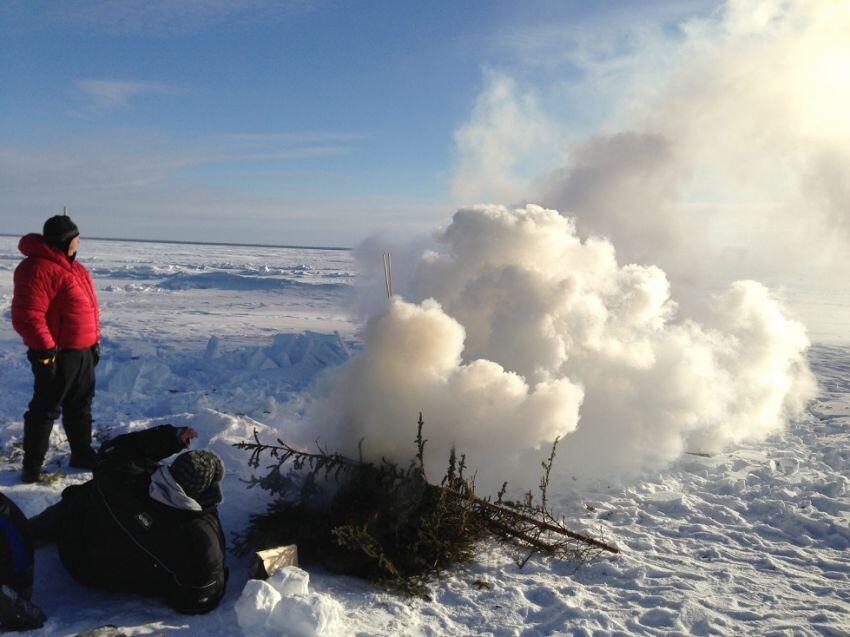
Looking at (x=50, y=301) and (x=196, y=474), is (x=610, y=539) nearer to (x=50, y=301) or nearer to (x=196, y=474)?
(x=196, y=474)

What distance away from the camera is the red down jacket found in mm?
4613

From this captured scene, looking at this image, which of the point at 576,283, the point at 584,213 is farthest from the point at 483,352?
the point at 584,213

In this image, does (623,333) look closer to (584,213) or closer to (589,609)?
(589,609)

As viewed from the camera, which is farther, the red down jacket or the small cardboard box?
the red down jacket

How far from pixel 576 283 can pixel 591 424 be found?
1.74 meters

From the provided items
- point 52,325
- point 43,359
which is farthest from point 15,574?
point 52,325

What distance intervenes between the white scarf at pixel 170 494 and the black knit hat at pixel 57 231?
7.86 feet

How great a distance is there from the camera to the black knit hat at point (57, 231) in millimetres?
4781

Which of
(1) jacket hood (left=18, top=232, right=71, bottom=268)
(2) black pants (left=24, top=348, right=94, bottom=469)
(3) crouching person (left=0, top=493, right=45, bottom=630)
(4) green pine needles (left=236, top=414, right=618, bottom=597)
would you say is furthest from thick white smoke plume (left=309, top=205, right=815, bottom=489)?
(1) jacket hood (left=18, top=232, right=71, bottom=268)

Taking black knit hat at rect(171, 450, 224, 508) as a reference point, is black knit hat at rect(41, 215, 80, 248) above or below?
above

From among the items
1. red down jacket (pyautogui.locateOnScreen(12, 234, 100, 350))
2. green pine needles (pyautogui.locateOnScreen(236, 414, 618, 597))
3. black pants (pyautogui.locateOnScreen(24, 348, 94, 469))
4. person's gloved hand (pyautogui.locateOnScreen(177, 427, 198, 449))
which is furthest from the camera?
black pants (pyautogui.locateOnScreen(24, 348, 94, 469))

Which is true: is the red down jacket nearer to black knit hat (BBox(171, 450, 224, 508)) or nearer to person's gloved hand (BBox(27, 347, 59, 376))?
person's gloved hand (BBox(27, 347, 59, 376))

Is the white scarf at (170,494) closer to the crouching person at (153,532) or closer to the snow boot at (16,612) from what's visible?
the crouching person at (153,532)

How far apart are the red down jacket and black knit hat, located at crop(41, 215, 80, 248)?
52mm
